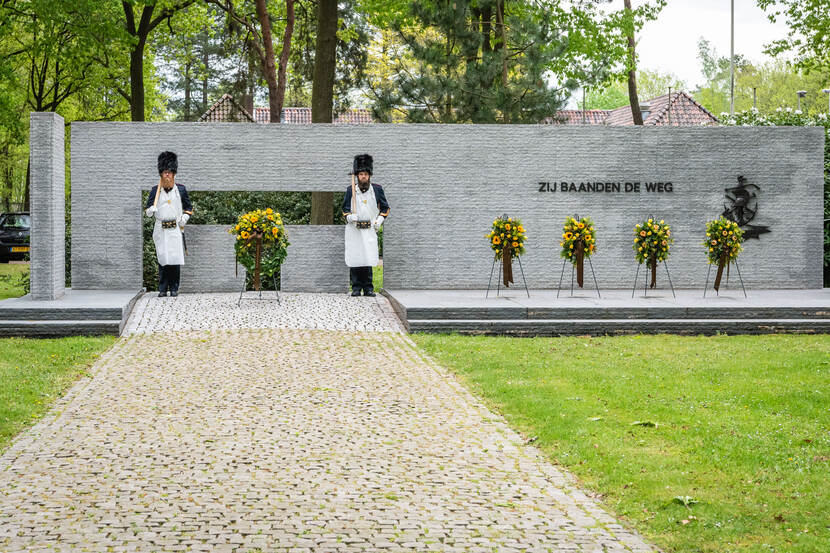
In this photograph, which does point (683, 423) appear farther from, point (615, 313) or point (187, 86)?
point (187, 86)

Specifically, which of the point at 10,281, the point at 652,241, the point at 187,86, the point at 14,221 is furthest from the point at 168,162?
the point at 187,86

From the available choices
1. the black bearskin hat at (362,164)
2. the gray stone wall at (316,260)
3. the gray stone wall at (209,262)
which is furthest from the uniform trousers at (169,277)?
the black bearskin hat at (362,164)

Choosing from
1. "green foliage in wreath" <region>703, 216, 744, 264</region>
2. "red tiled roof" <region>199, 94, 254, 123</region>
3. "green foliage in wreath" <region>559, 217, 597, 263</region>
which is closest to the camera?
"green foliage in wreath" <region>559, 217, 597, 263</region>

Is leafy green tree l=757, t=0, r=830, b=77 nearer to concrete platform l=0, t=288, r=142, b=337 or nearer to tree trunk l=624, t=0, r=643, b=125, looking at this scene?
tree trunk l=624, t=0, r=643, b=125

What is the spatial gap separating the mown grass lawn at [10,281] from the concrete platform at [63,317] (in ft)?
10.8

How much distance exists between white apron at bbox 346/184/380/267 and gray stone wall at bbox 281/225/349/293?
3.22 feet

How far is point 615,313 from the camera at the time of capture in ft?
46.9

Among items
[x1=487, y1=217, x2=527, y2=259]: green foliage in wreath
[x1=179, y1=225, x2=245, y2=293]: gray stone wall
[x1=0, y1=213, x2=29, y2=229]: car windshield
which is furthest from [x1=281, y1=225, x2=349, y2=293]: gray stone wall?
[x1=0, y1=213, x2=29, y2=229]: car windshield

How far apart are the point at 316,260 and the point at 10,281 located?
8595mm

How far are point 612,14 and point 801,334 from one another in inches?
669

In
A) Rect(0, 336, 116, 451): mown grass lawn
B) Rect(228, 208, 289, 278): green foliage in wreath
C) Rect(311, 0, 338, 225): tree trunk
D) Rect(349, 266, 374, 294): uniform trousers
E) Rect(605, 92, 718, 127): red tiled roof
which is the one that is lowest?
Rect(0, 336, 116, 451): mown grass lawn

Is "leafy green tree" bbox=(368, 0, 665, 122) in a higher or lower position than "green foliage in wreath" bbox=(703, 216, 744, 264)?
higher

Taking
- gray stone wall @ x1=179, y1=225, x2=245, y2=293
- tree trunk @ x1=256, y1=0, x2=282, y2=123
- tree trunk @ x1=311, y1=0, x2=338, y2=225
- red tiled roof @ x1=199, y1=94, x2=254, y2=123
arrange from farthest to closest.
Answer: red tiled roof @ x1=199, y1=94, x2=254, y2=123 → tree trunk @ x1=256, y1=0, x2=282, y2=123 → tree trunk @ x1=311, y1=0, x2=338, y2=225 → gray stone wall @ x1=179, y1=225, x2=245, y2=293

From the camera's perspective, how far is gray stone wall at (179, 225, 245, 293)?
16.9 meters
